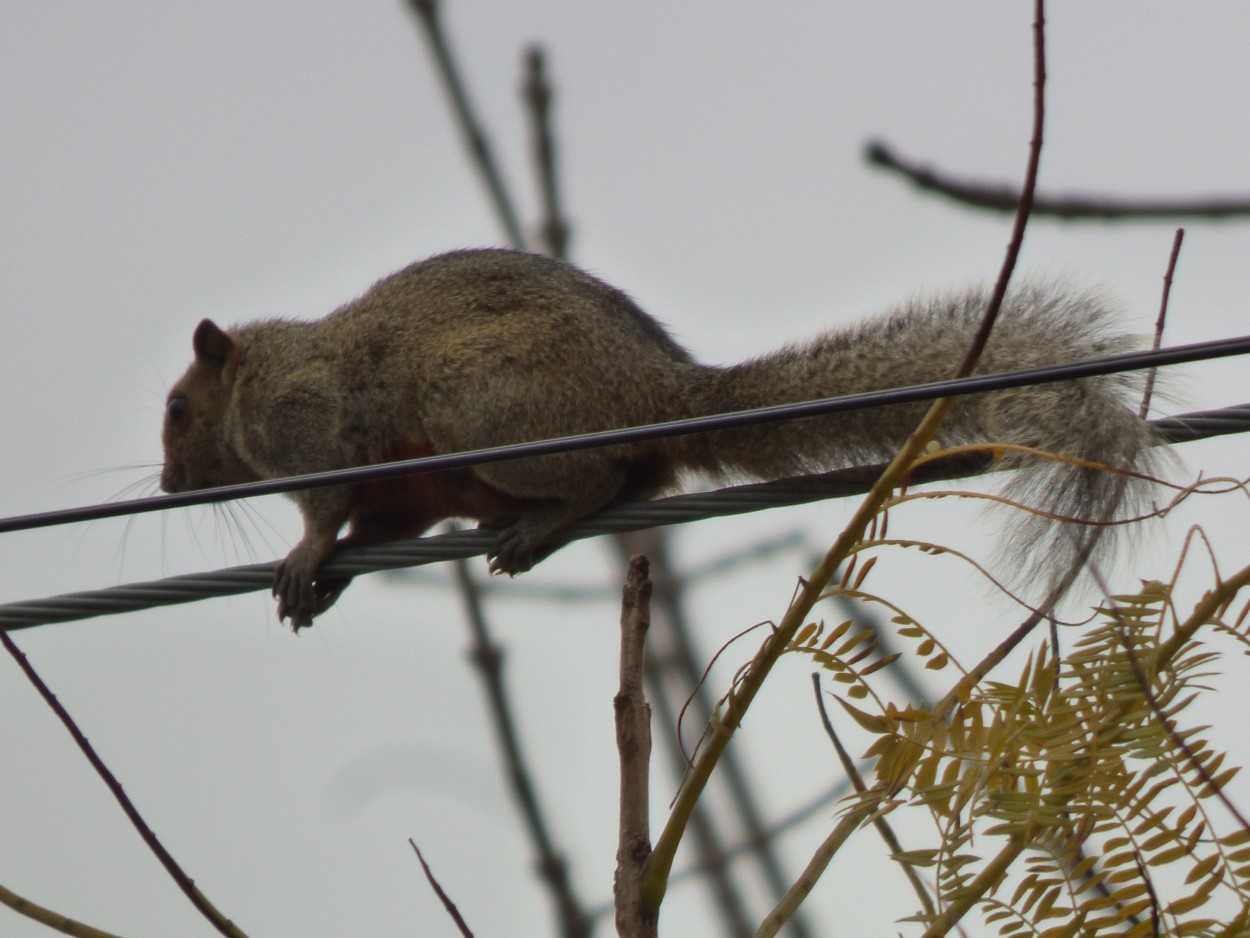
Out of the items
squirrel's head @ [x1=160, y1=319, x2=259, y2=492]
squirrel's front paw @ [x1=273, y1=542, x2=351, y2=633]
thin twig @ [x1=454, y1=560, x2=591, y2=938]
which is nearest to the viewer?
thin twig @ [x1=454, y1=560, x2=591, y2=938]

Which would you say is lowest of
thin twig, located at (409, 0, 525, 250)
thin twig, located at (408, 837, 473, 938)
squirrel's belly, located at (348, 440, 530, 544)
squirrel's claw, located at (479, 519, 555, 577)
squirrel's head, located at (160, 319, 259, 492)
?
thin twig, located at (408, 837, 473, 938)

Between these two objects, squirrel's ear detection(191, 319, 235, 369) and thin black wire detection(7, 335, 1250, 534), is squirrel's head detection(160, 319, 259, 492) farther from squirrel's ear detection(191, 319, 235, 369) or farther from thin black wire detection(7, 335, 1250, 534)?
thin black wire detection(7, 335, 1250, 534)

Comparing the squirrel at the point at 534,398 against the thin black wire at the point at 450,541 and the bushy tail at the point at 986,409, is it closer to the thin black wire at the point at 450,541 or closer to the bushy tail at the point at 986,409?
the bushy tail at the point at 986,409

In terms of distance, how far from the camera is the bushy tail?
2.53 m

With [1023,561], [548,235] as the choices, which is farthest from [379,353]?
[1023,561]

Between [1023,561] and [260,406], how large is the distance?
2464 millimetres

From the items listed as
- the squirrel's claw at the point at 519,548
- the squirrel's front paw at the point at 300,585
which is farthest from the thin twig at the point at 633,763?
the squirrel's front paw at the point at 300,585

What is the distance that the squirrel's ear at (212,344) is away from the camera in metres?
4.46

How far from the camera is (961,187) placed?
3.73ft

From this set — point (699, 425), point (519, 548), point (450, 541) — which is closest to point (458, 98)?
point (519, 548)

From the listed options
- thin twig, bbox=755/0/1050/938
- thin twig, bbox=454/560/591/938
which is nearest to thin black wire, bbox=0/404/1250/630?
thin twig, bbox=454/560/591/938

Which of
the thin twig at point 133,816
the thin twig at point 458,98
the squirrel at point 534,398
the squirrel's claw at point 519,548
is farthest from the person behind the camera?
the thin twig at point 458,98

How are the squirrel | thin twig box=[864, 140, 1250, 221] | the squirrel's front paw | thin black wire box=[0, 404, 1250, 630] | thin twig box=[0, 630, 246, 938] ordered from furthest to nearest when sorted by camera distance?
the squirrel's front paw < the squirrel < thin black wire box=[0, 404, 1250, 630] < thin twig box=[0, 630, 246, 938] < thin twig box=[864, 140, 1250, 221]

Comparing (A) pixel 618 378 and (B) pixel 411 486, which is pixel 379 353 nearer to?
(B) pixel 411 486
